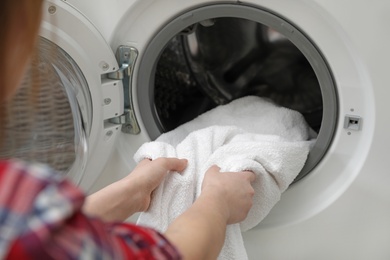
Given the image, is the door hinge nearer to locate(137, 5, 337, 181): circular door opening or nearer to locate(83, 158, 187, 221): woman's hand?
locate(137, 5, 337, 181): circular door opening

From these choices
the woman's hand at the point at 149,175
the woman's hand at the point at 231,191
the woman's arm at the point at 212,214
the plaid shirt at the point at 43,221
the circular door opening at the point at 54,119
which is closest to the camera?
the plaid shirt at the point at 43,221

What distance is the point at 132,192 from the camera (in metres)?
0.76

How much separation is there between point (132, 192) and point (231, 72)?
57cm

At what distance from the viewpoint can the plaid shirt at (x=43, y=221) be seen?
334 millimetres

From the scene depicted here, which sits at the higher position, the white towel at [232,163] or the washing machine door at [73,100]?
the washing machine door at [73,100]

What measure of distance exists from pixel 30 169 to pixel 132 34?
60 centimetres

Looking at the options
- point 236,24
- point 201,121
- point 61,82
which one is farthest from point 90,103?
point 236,24

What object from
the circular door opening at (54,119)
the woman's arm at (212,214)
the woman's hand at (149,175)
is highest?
the circular door opening at (54,119)

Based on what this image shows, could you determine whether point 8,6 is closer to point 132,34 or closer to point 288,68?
point 132,34

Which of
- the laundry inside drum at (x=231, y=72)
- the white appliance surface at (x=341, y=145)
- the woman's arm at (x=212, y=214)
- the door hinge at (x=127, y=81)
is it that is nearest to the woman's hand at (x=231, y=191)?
the woman's arm at (x=212, y=214)

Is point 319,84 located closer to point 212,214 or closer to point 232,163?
point 232,163

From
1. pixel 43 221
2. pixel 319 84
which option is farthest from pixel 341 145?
pixel 43 221

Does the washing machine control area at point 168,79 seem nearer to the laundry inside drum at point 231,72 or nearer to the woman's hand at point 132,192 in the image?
the laundry inside drum at point 231,72

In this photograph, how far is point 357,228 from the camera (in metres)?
0.84
